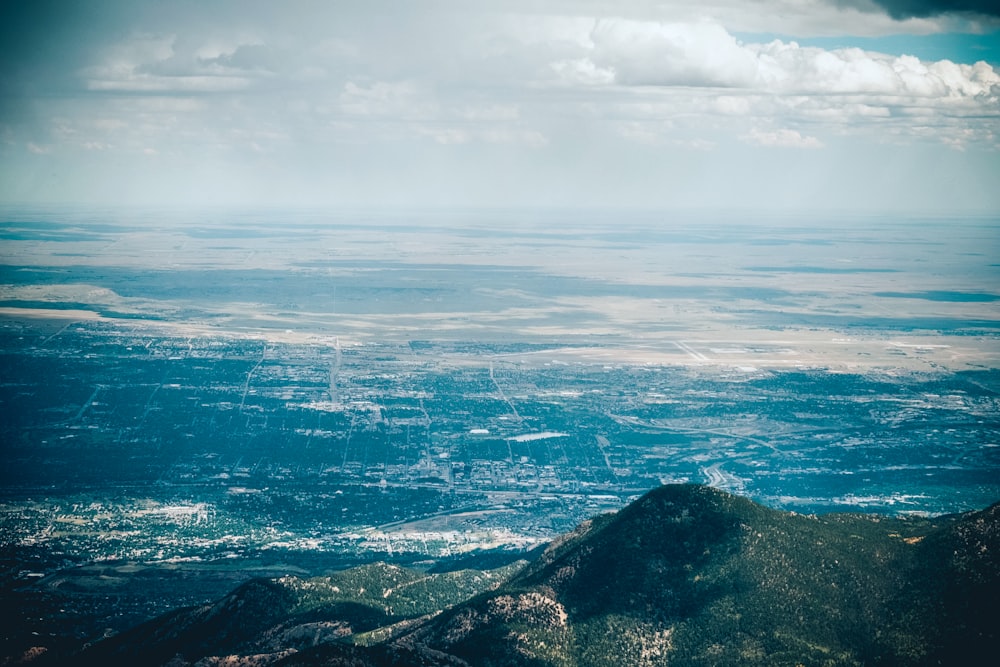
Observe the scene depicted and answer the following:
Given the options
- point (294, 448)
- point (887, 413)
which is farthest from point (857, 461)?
point (294, 448)

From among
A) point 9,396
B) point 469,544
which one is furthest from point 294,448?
point 9,396

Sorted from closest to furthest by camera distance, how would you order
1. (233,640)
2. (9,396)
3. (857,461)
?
1. (233,640)
2. (857,461)
3. (9,396)

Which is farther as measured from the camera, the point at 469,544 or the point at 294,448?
the point at 294,448

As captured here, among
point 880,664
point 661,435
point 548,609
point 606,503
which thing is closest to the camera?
point 880,664

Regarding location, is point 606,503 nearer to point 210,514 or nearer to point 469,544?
point 469,544

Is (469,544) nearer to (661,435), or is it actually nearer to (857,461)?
(661,435)

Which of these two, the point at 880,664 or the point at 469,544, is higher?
the point at 880,664
